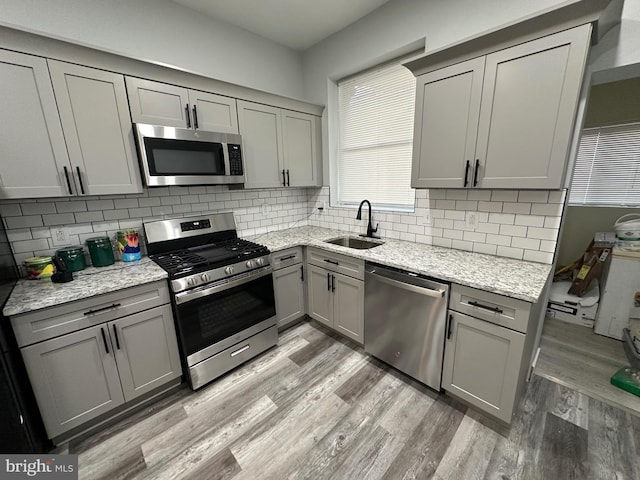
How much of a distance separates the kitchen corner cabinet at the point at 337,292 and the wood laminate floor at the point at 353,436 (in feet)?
1.61

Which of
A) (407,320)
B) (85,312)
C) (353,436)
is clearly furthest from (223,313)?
(407,320)

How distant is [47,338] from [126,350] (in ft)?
1.32

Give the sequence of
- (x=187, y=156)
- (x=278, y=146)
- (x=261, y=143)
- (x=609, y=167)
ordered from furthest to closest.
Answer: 1. (x=609, y=167)
2. (x=278, y=146)
3. (x=261, y=143)
4. (x=187, y=156)

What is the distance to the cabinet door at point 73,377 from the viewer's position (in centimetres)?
140

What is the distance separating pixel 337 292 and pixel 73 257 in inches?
80.6

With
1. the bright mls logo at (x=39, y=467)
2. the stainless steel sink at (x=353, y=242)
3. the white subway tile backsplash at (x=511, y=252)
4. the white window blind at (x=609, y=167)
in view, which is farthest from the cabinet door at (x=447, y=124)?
the bright mls logo at (x=39, y=467)

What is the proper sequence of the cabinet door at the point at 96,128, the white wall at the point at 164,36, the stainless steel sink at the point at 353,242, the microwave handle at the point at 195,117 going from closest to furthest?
the cabinet door at the point at 96,128
the white wall at the point at 164,36
the microwave handle at the point at 195,117
the stainless steel sink at the point at 353,242

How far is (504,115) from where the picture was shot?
5.11 feet

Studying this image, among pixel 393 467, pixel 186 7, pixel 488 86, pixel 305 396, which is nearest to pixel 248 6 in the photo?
pixel 186 7

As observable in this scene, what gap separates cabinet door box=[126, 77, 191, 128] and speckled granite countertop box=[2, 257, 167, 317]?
3.57 ft

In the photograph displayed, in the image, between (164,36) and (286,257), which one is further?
(286,257)

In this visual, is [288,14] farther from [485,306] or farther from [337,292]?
[485,306]

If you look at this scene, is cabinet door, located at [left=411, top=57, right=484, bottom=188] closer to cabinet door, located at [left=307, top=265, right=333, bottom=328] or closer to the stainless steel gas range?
cabinet door, located at [left=307, top=265, right=333, bottom=328]

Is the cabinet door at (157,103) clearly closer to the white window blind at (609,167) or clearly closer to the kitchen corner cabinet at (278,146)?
the kitchen corner cabinet at (278,146)
